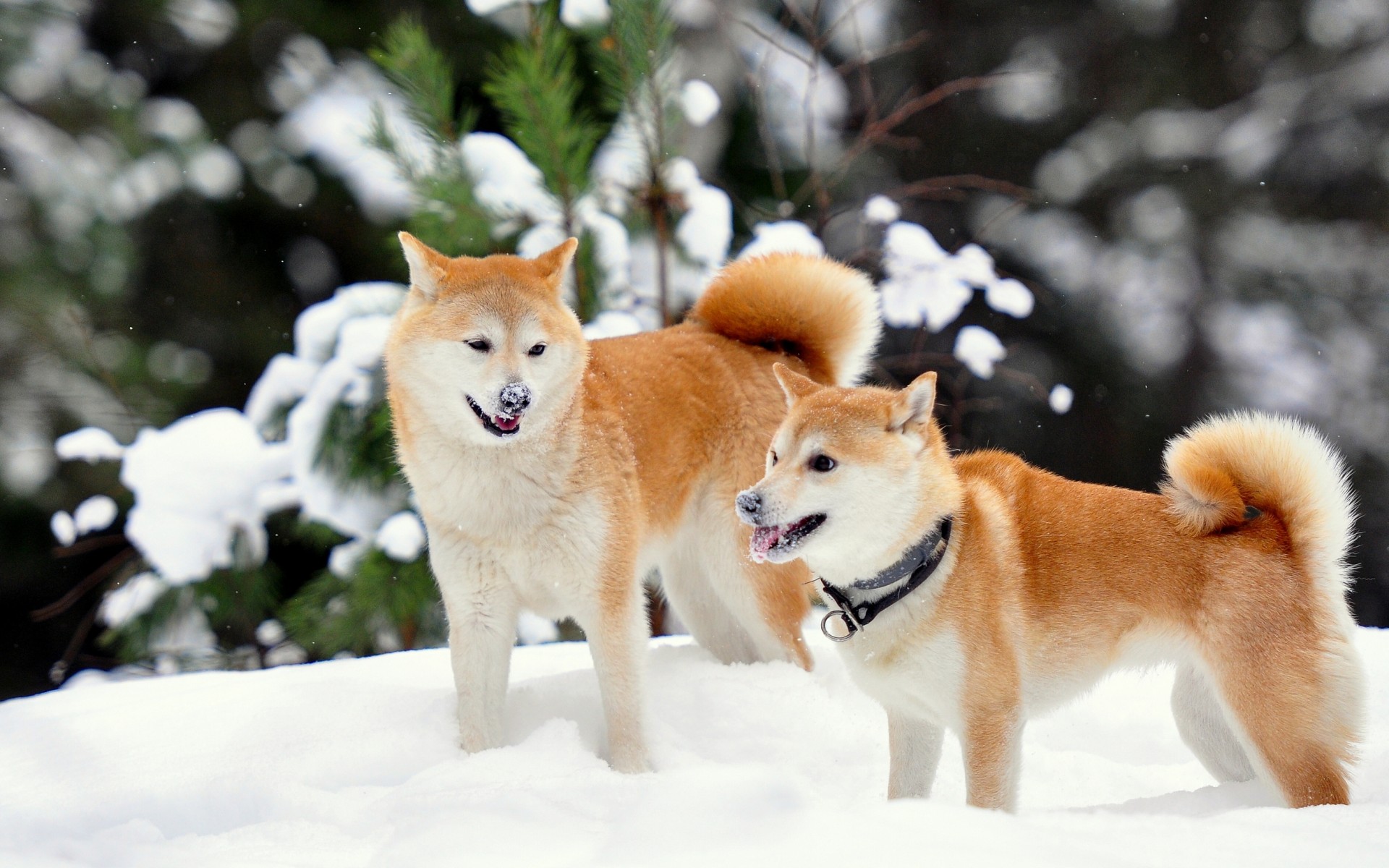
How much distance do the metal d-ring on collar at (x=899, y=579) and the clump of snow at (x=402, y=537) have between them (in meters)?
2.02

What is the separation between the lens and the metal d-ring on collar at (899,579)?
8.35 ft

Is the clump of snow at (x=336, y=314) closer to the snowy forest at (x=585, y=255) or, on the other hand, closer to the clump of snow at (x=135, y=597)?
the snowy forest at (x=585, y=255)

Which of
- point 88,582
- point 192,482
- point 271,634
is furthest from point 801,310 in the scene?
point 88,582

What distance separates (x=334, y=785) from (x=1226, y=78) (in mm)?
6322

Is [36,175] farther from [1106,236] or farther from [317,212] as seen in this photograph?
[1106,236]

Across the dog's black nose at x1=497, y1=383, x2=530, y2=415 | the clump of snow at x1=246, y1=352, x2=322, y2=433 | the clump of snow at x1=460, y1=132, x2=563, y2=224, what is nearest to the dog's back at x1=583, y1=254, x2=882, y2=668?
the dog's black nose at x1=497, y1=383, x2=530, y2=415

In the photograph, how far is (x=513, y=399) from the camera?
2748mm

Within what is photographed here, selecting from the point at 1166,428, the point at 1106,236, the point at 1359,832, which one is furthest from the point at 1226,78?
the point at 1359,832

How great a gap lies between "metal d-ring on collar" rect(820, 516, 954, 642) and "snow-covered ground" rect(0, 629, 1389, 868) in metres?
0.39

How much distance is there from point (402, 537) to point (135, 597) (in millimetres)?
1553

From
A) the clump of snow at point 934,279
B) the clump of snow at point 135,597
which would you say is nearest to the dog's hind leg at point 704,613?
the clump of snow at point 934,279

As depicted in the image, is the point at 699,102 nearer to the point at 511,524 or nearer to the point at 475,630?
the point at 511,524

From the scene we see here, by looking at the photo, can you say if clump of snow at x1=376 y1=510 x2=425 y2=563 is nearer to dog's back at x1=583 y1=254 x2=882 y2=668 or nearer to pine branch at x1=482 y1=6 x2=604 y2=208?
dog's back at x1=583 y1=254 x2=882 y2=668

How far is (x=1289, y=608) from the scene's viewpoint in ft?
8.07
